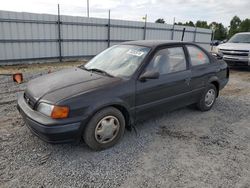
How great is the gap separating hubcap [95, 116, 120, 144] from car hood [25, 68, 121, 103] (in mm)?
504

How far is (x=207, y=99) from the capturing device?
4.75m

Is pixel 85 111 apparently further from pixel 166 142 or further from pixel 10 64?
pixel 10 64

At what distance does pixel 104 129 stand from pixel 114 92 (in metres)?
0.55

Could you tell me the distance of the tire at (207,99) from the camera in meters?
4.62

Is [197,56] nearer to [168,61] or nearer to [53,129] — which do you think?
[168,61]

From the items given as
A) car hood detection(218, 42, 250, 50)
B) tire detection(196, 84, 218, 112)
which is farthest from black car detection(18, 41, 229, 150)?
car hood detection(218, 42, 250, 50)

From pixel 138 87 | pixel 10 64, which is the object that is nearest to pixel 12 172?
pixel 138 87

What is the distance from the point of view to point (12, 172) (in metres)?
2.61

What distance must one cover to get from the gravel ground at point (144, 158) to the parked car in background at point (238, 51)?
6.06m

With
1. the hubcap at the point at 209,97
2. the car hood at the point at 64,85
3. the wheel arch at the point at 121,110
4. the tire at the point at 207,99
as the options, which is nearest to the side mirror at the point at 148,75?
the car hood at the point at 64,85

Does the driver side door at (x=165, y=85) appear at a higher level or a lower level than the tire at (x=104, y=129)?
higher

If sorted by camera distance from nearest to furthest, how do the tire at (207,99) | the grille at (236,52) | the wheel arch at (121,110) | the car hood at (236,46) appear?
the wheel arch at (121,110)
the tire at (207,99)
the grille at (236,52)
the car hood at (236,46)

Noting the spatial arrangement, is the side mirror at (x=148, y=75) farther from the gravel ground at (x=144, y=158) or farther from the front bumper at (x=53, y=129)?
the front bumper at (x=53, y=129)

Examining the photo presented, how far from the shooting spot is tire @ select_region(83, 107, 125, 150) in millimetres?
2914
